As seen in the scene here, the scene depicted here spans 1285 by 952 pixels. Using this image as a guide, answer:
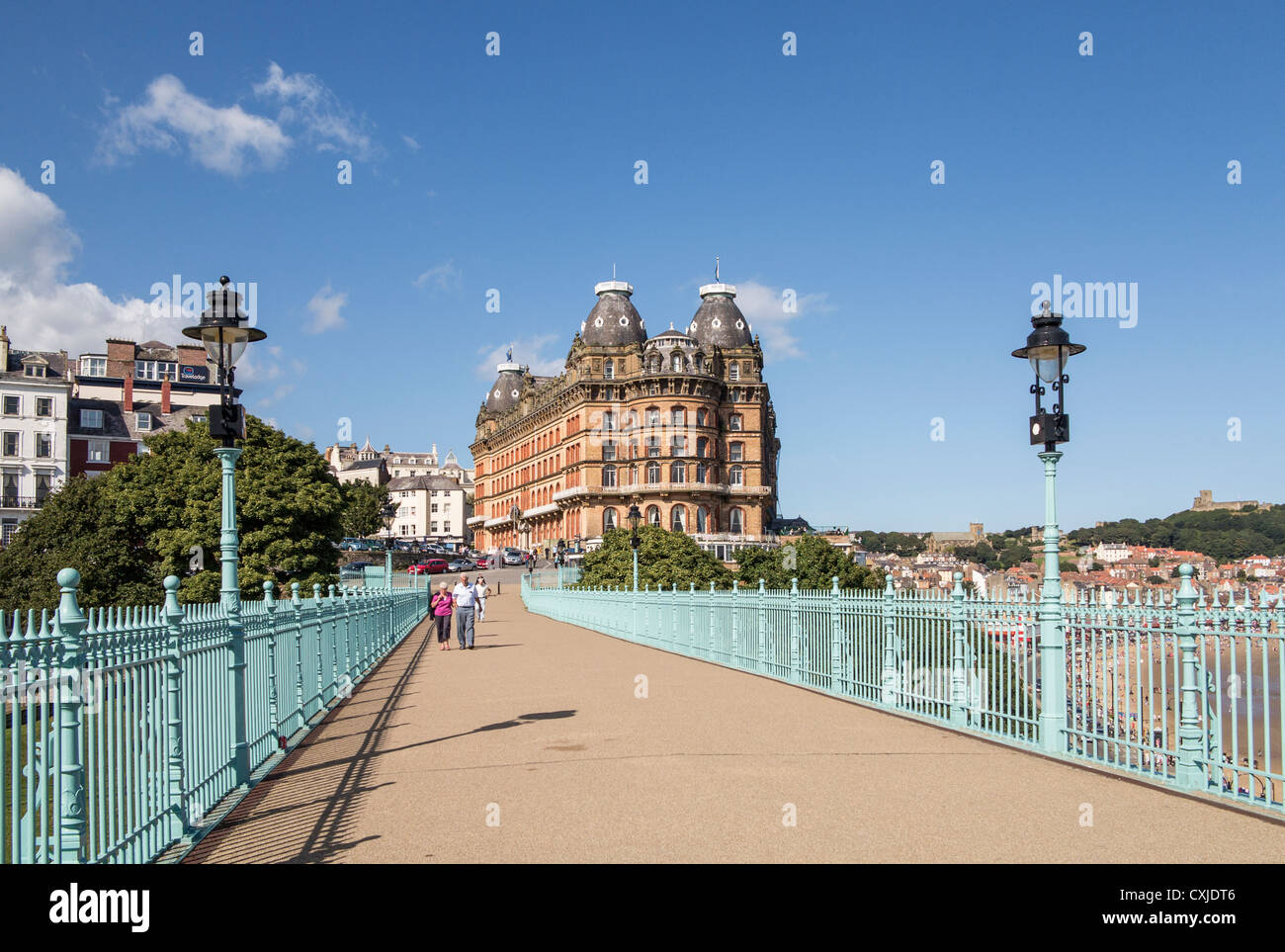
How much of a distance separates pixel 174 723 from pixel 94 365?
93248 millimetres

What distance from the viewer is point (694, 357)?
95938mm

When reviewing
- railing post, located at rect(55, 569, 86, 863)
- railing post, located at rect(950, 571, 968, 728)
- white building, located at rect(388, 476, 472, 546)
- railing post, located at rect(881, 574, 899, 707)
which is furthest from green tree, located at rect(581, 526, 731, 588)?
white building, located at rect(388, 476, 472, 546)

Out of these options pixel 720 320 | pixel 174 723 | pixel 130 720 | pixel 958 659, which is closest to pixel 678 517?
pixel 720 320

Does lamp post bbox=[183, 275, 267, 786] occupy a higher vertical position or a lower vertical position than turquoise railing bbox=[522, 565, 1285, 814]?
higher

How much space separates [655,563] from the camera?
57312 mm

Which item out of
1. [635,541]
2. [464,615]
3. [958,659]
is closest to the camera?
[958,659]

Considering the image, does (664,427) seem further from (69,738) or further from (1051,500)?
(69,738)

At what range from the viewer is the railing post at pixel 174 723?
6777 millimetres

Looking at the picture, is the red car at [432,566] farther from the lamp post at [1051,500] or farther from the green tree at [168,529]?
the lamp post at [1051,500]

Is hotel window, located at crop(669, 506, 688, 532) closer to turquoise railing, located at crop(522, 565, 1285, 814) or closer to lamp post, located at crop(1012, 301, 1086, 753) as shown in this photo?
turquoise railing, located at crop(522, 565, 1285, 814)

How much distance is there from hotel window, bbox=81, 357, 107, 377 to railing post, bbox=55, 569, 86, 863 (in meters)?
94.1

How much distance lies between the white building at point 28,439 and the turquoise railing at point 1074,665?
215ft

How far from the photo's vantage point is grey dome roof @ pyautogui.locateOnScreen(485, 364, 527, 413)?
138 meters
